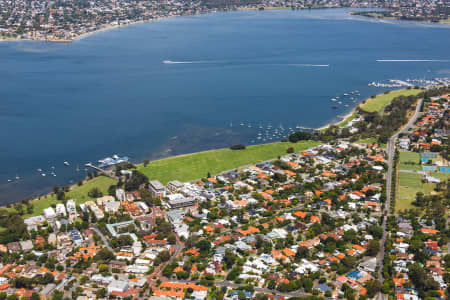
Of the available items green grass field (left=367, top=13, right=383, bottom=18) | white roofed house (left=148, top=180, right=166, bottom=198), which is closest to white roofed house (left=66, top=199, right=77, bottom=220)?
white roofed house (left=148, top=180, right=166, bottom=198)

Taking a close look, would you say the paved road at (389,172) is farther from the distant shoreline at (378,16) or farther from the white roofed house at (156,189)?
the distant shoreline at (378,16)

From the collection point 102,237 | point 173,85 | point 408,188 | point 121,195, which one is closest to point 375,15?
point 173,85

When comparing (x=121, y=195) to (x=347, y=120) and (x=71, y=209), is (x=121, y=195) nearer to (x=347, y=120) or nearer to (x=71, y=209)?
(x=71, y=209)

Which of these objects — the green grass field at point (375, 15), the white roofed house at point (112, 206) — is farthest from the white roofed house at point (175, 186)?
the green grass field at point (375, 15)

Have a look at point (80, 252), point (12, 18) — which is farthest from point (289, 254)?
point (12, 18)

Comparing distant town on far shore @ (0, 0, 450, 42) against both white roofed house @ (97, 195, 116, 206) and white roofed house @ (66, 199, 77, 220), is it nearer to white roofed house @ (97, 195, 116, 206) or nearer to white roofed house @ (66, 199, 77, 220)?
white roofed house @ (97, 195, 116, 206)

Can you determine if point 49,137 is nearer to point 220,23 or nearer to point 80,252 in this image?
point 80,252
